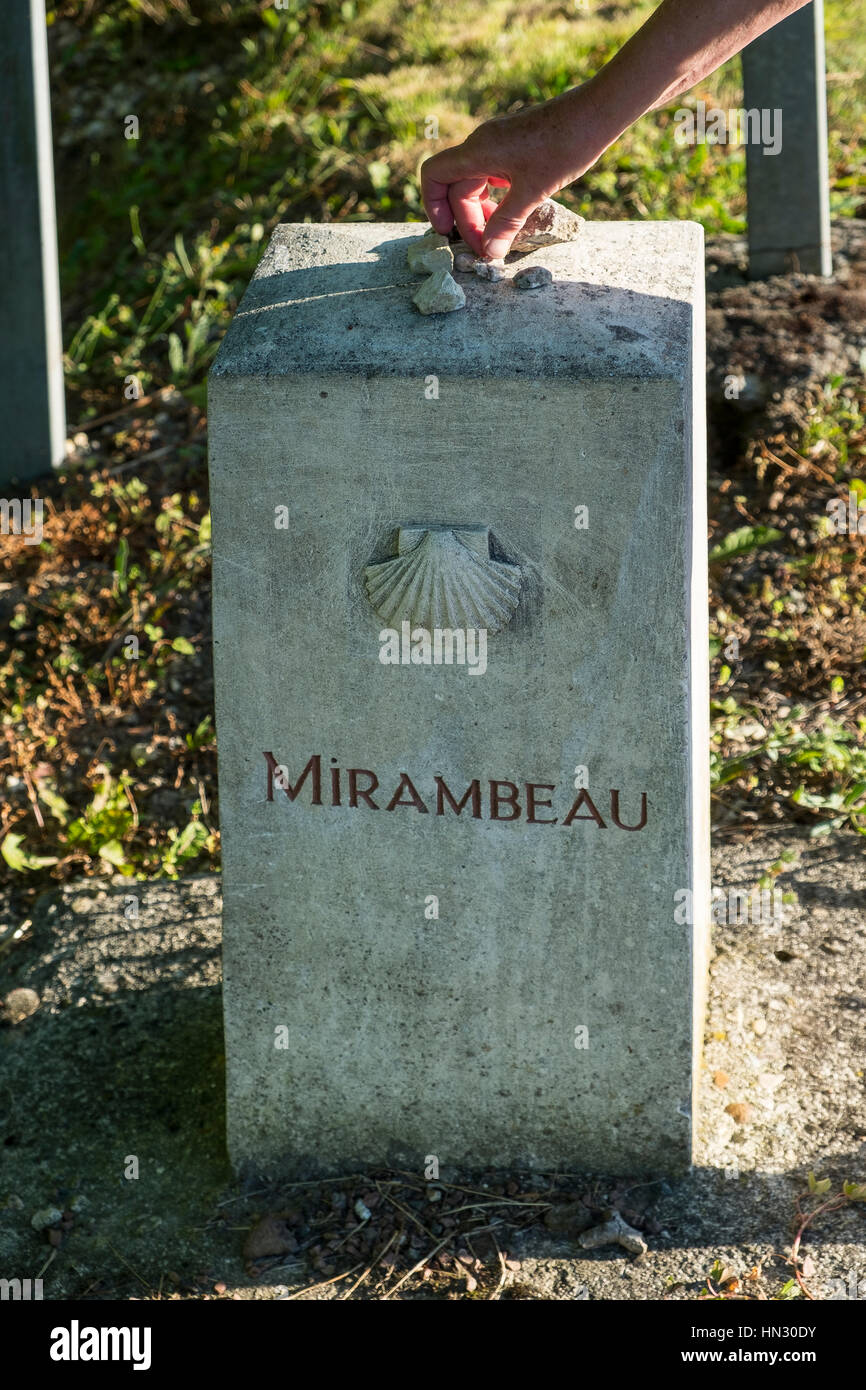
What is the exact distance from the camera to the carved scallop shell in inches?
92.9

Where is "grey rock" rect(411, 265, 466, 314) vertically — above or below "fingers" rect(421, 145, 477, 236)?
below

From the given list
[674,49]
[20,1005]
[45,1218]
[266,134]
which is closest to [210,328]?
Result: [266,134]

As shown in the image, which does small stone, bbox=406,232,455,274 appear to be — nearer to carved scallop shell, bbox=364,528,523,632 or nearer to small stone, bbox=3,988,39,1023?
carved scallop shell, bbox=364,528,523,632

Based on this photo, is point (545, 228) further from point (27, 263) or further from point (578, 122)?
point (27, 263)

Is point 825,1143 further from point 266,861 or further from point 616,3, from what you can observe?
point 616,3

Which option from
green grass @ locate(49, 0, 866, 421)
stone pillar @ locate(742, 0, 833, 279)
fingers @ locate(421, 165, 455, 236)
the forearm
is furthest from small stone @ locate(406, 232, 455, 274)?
green grass @ locate(49, 0, 866, 421)

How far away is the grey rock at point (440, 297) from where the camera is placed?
2.42 m

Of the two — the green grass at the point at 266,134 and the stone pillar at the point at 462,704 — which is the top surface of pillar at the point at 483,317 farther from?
the green grass at the point at 266,134

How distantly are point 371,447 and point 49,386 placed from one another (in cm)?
285

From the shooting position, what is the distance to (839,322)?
480 centimetres

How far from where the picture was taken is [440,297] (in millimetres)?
2424

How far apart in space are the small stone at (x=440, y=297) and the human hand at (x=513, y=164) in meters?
0.14

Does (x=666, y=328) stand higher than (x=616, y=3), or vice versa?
(x=616, y=3)

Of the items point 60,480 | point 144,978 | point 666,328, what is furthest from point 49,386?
point 666,328
